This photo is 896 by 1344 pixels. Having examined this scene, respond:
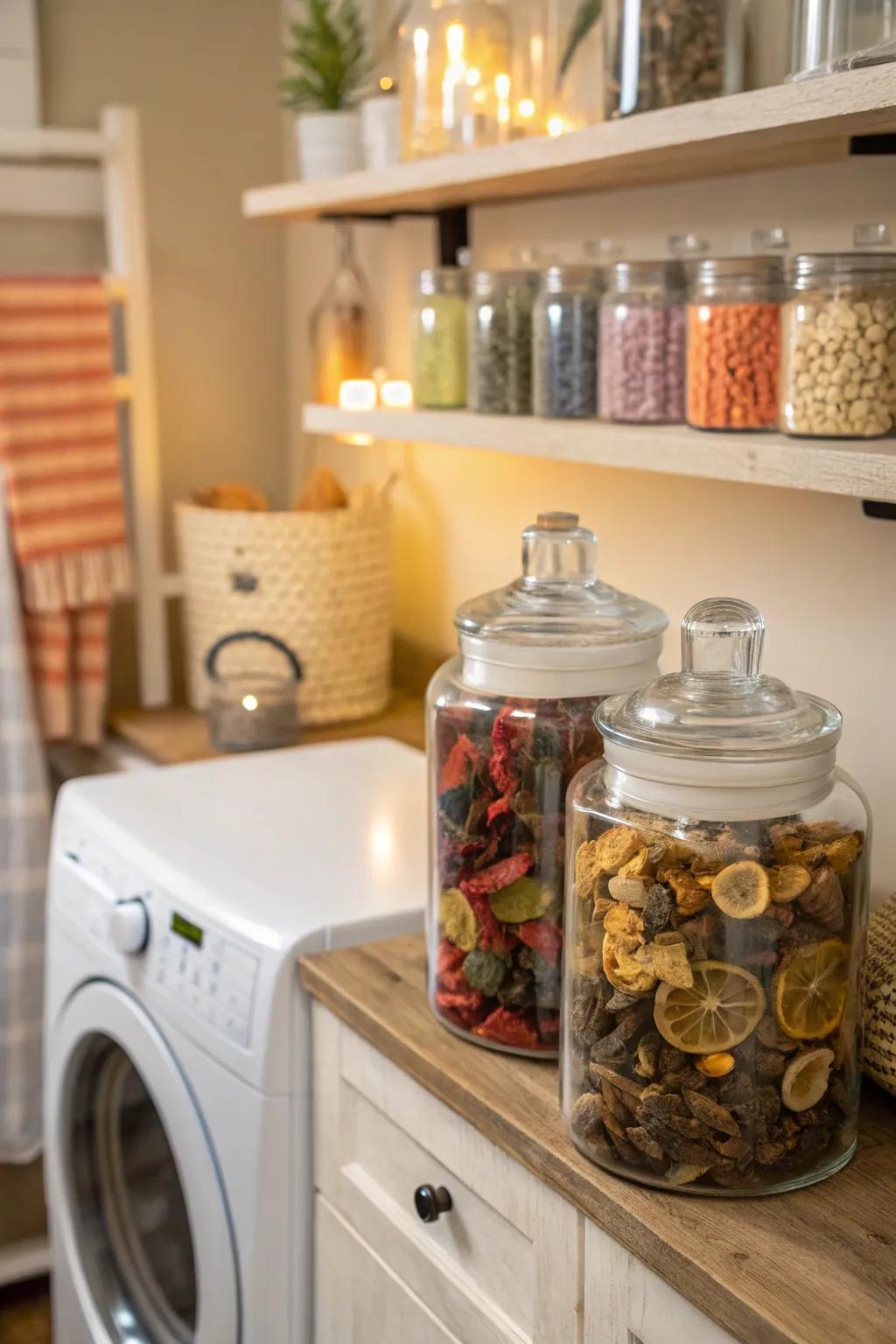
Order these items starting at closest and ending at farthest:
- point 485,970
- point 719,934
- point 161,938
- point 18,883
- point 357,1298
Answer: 1. point 719,934
2. point 485,970
3. point 357,1298
4. point 161,938
5. point 18,883

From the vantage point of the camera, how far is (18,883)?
2221 mm

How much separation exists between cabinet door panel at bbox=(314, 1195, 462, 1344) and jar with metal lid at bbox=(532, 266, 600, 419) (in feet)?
2.58

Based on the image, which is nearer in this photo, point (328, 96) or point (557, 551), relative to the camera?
point (557, 551)

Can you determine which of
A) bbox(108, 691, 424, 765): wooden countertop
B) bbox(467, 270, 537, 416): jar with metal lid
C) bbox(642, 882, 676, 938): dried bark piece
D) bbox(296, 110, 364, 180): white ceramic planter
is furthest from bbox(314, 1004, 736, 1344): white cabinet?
bbox(296, 110, 364, 180): white ceramic planter

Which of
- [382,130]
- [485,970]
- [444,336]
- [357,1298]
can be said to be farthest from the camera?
[382,130]

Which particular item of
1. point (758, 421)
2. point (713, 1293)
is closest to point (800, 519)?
point (758, 421)

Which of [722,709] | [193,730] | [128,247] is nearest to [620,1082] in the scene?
[722,709]

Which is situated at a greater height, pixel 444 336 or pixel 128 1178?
pixel 444 336

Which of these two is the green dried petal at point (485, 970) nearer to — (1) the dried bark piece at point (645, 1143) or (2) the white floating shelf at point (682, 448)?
(1) the dried bark piece at point (645, 1143)

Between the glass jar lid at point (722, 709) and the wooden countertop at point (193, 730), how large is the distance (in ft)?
3.38

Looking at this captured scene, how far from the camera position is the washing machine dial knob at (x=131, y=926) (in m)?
1.51

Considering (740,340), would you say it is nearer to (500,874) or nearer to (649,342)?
(649,342)

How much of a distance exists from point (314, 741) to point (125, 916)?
1.97ft

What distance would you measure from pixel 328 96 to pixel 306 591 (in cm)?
66
